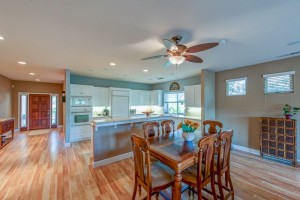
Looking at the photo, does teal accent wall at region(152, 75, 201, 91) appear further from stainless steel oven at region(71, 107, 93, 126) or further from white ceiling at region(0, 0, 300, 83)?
stainless steel oven at region(71, 107, 93, 126)

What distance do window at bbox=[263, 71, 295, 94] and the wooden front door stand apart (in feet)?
32.7

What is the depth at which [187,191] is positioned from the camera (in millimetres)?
2285

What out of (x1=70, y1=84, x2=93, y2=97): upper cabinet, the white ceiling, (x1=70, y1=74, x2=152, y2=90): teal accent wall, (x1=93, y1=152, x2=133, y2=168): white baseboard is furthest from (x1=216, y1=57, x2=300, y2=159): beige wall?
(x1=70, y1=84, x2=93, y2=97): upper cabinet

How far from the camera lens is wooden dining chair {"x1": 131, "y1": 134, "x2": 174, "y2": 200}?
159 cm

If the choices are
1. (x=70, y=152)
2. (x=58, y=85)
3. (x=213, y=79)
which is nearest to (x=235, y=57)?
(x=213, y=79)

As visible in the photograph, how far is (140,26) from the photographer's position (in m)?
1.95

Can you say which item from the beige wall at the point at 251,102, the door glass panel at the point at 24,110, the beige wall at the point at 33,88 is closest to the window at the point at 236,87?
the beige wall at the point at 251,102

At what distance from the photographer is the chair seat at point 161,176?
1691 mm

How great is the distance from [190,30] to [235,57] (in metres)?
2.01

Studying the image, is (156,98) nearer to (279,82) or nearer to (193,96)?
(193,96)

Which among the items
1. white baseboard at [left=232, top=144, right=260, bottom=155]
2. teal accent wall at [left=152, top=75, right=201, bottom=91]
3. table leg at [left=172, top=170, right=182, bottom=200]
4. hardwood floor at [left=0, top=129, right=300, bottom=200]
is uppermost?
teal accent wall at [left=152, top=75, right=201, bottom=91]

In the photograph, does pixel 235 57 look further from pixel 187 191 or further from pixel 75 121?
pixel 75 121

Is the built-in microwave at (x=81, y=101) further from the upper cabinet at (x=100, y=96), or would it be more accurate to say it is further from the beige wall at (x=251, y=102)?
the beige wall at (x=251, y=102)

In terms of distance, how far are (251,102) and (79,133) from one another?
611 cm
